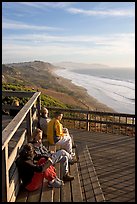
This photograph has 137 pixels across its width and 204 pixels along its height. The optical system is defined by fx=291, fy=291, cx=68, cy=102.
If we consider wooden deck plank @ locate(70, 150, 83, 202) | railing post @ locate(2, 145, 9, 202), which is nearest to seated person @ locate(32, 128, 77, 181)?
wooden deck plank @ locate(70, 150, 83, 202)

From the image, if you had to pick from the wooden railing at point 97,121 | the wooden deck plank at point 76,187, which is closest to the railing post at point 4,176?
the wooden deck plank at point 76,187

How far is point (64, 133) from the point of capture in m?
6.34

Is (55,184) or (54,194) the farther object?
(55,184)

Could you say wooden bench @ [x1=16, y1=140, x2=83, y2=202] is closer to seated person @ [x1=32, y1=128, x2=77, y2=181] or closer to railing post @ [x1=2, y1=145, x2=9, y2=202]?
seated person @ [x1=32, y1=128, x2=77, y2=181]

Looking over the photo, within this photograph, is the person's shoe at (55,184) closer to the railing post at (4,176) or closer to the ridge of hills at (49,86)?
the railing post at (4,176)

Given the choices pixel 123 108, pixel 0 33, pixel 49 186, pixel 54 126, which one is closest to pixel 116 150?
pixel 54 126

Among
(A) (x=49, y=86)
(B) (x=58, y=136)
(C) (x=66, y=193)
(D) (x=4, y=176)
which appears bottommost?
(C) (x=66, y=193)

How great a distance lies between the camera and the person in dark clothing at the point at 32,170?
402cm

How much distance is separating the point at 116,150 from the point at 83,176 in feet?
6.39

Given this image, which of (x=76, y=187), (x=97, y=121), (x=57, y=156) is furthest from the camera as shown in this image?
(x=97, y=121)

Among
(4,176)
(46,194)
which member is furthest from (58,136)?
(4,176)

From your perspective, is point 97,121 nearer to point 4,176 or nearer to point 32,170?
point 32,170

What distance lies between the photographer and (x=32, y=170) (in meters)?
4.05

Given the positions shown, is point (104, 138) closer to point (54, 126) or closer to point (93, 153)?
point (93, 153)
